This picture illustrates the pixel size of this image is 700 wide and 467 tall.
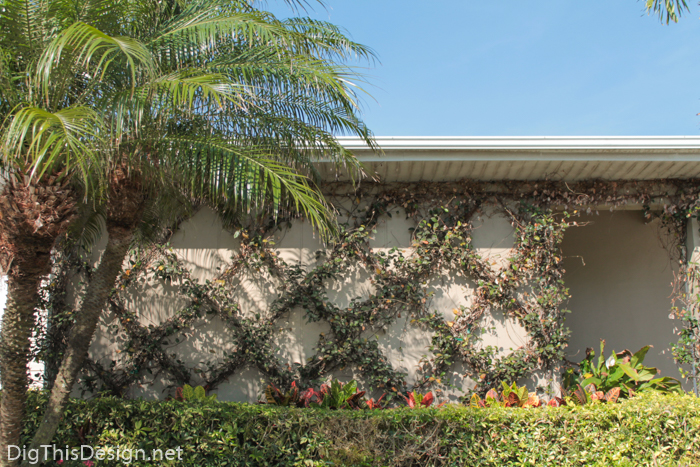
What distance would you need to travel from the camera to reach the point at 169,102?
3021 millimetres

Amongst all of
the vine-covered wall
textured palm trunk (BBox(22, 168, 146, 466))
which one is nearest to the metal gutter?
the vine-covered wall

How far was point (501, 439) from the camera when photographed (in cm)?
380

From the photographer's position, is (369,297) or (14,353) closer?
(14,353)

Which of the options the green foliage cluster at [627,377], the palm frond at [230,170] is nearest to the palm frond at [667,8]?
the green foliage cluster at [627,377]

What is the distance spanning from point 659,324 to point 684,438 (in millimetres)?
→ 3807

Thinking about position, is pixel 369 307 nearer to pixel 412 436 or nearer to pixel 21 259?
pixel 412 436

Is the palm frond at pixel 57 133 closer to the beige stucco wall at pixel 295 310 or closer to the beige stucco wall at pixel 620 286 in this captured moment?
the beige stucco wall at pixel 295 310

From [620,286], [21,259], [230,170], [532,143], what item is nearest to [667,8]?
[532,143]

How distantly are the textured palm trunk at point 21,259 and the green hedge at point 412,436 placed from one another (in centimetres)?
75

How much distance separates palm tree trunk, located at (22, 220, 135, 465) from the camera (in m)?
3.66

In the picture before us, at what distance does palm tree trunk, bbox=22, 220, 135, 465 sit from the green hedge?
462 mm

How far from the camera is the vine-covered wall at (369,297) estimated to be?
510 centimetres

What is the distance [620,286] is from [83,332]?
758cm

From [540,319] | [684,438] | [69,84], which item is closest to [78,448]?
[69,84]
